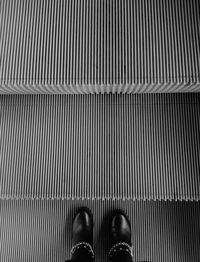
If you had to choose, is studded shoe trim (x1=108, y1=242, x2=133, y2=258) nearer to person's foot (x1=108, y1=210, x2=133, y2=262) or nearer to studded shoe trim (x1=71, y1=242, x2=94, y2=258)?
person's foot (x1=108, y1=210, x2=133, y2=262)

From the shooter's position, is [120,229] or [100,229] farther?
[100,229]

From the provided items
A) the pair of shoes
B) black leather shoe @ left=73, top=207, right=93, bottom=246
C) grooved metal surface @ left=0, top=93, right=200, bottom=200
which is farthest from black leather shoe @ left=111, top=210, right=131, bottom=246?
grooved metal surface @ left=0, top=93, right=200, bottom=200

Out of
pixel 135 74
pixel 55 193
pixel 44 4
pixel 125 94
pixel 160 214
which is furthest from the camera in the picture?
pixel 160 214

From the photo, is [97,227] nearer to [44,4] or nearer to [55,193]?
[55,193]

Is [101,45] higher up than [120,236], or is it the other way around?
[101,45]

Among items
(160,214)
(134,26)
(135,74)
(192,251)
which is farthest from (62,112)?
(192,251)

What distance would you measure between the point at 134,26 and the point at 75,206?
1.39 metres

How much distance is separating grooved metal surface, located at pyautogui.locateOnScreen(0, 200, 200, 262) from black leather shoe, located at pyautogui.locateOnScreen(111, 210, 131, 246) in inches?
3.4

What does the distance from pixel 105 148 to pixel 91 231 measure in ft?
2.30

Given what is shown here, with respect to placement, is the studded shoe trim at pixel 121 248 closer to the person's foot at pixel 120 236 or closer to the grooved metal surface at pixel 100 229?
the person's foot at pixel 120 236

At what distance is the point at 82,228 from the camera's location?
1921mm

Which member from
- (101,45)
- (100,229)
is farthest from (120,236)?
(101,45)

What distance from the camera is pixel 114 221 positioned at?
1.94 metres

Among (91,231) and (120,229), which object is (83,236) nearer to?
(91,231)
